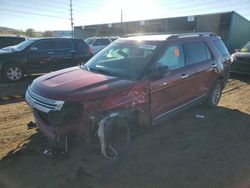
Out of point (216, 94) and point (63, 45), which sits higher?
point (63, 45)

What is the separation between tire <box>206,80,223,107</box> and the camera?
6.98m

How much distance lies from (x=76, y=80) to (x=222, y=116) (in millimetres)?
3870

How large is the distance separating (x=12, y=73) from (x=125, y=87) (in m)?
7.44

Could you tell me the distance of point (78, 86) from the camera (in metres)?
4.15

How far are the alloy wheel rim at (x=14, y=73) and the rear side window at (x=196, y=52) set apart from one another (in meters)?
7.12

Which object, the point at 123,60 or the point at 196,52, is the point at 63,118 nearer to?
the point at 123,60

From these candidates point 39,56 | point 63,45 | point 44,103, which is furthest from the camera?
point 63,45

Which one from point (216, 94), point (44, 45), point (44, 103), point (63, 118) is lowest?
point (216, 94)

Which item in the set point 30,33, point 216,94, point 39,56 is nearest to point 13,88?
point 39,56

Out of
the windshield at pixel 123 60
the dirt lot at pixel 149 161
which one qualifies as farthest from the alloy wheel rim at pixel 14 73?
the windshield at pixel 123 60

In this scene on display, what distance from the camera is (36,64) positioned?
10.9 metres

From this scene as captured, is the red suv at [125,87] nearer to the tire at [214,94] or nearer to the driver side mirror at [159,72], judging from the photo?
the driver side mirror at [159,72]

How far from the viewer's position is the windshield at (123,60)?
4.75 m

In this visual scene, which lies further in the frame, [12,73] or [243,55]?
[243,55]
